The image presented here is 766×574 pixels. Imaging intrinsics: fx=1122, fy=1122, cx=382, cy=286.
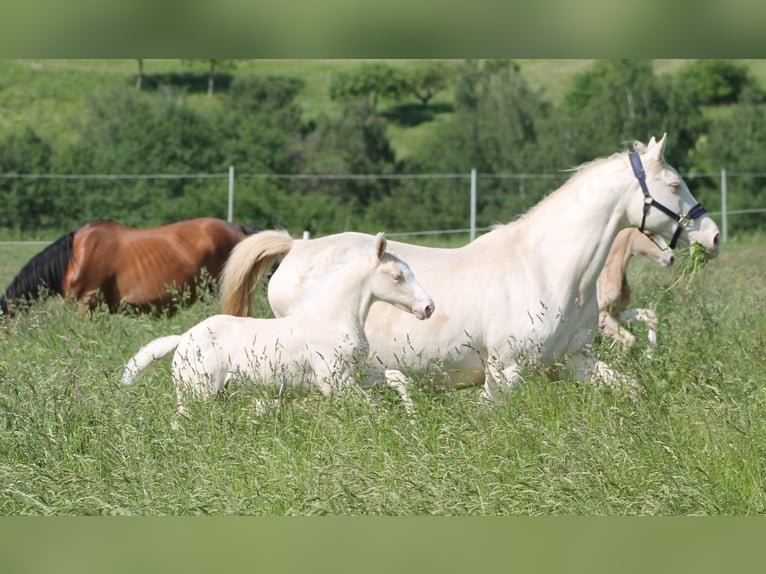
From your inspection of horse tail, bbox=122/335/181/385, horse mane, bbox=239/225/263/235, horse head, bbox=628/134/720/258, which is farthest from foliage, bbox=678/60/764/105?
horse tail, bbox=122/335/181/385

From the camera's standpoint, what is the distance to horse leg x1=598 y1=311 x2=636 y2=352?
27.6 feet

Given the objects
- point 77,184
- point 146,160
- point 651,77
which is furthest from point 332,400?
point 651,77

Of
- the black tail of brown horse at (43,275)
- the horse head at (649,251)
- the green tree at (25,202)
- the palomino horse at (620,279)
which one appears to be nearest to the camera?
the palomino horse at (620,279)

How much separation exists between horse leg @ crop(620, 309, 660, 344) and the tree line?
16279mm

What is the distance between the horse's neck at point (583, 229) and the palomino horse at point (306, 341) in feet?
3.15

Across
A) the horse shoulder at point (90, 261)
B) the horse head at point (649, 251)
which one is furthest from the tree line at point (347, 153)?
the horse head at point (649, 251)

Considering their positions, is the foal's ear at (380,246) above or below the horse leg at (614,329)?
above

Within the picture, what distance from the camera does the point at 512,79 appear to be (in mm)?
34344

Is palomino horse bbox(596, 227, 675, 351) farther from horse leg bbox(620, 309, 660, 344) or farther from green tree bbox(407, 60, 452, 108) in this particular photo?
green tree bbox(407, 60, 452, 108)

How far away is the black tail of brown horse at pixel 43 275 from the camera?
10.6 meters

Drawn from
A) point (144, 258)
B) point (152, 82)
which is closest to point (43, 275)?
point (144, 258)

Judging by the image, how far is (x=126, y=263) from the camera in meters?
11.7

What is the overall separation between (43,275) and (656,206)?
635cm

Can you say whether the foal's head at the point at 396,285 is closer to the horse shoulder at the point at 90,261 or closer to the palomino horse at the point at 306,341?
the palomino horse at the point at 306,341
